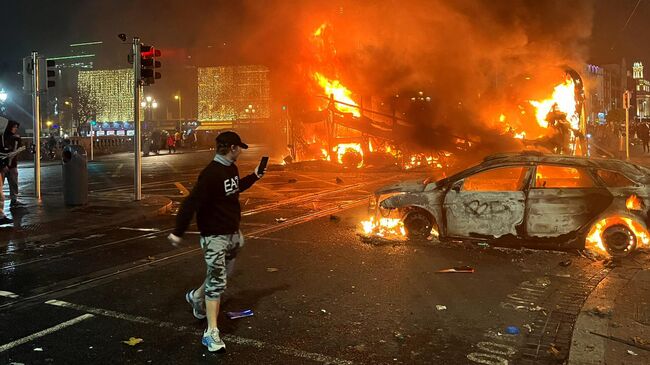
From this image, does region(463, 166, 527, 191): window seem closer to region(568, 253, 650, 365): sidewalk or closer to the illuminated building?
region(568, 253, 650, 365): sidewalk

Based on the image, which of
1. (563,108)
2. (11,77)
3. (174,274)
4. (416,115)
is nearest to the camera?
(174,274)

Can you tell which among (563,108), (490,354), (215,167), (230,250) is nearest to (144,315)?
(230,250)

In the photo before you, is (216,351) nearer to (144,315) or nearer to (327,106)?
(144,315)

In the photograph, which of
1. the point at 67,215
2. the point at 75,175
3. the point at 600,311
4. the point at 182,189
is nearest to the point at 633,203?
the point at 600,311

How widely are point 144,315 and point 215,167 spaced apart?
165 centimetres

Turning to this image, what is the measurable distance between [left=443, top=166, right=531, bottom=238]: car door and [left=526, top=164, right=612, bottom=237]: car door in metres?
0.15

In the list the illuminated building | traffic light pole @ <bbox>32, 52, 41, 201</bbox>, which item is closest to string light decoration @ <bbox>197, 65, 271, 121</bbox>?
traffic light pole @ <bbox>32, 52, 41, 201</bbox>

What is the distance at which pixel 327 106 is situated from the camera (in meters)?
22.3

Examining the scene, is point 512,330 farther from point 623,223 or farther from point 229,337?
point 623,223

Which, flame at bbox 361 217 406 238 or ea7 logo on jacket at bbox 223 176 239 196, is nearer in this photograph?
ea7 logo on jacket at bbox 223 176 239 196

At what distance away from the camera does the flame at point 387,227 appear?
7.98 meters

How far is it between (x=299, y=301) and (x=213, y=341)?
1365mm

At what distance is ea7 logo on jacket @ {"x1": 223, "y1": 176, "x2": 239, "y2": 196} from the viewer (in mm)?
4090

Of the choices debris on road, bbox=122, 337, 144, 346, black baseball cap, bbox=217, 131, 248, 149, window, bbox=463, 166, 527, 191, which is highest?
black baseball cap, bbox=217, 131, 248, 149
